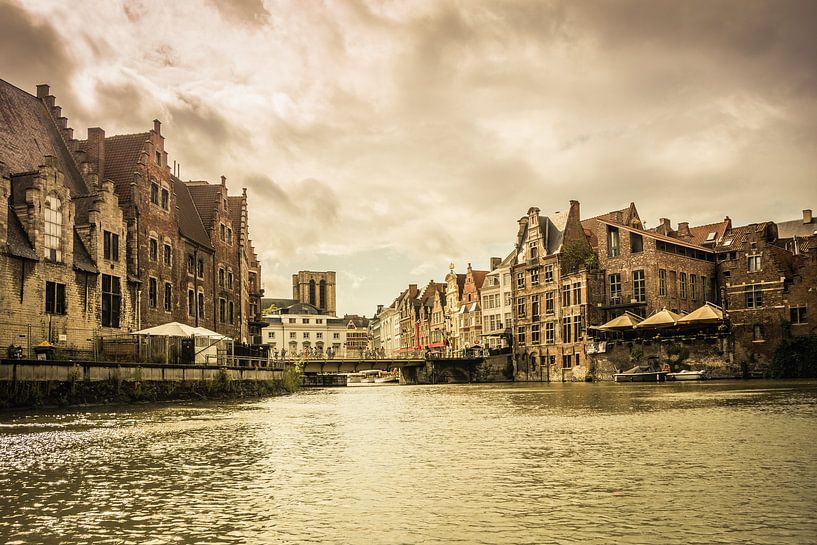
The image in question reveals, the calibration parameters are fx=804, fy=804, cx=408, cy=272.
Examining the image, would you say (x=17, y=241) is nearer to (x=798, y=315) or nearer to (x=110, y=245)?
(x=110, y=245)

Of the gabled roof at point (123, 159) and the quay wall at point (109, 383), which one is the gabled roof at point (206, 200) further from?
the quay wall at point (109, 383)

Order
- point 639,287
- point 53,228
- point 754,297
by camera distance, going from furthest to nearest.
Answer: point 639,287 → point 754,297 → point 53,228

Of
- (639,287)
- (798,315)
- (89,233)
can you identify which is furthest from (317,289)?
(89,233)

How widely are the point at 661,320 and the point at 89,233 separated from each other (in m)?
45.2

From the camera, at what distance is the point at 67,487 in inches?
428

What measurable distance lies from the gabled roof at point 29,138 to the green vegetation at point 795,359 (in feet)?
165

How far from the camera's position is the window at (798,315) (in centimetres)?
6234

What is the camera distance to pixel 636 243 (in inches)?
2970

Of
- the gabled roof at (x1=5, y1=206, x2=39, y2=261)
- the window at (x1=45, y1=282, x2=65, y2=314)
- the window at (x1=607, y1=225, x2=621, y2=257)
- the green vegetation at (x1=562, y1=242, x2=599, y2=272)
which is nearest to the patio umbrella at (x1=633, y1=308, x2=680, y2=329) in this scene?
the window at (x1=607, y1=225, x2=621, y2=257)

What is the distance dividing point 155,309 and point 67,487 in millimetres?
37178

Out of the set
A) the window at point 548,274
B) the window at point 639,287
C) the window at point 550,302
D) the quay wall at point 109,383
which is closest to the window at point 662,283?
the window at point 639,287

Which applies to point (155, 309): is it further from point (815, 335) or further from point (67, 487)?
point (815, 335)

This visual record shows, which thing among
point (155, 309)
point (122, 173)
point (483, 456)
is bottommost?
point (483, 456)

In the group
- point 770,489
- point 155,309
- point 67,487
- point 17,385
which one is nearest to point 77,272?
point 155,309
